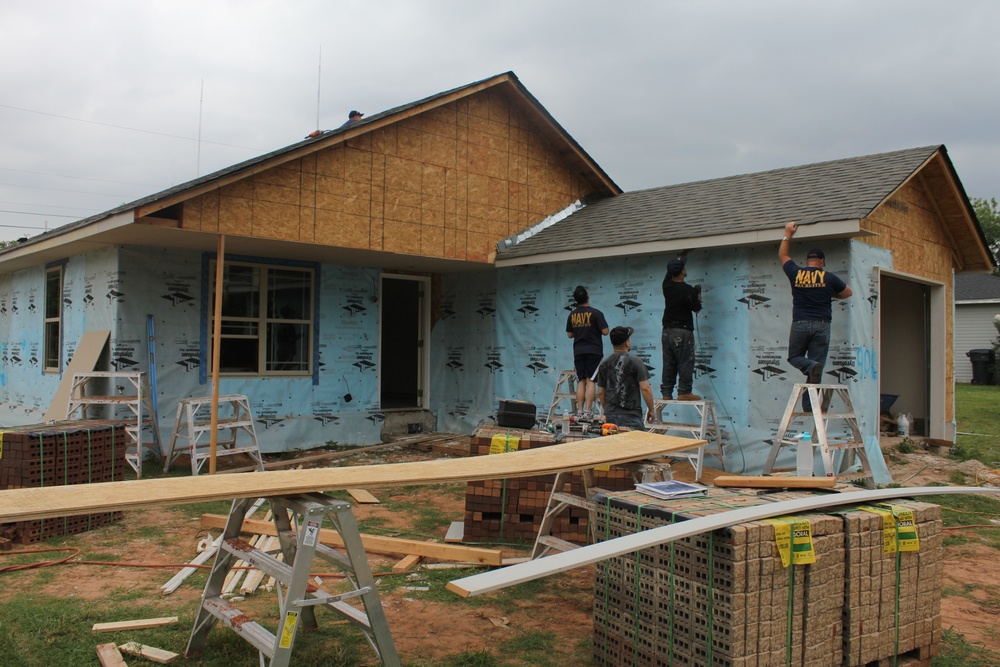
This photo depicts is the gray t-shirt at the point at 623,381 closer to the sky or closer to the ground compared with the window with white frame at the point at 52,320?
closer to the ground

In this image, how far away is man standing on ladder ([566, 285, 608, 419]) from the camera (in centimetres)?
895

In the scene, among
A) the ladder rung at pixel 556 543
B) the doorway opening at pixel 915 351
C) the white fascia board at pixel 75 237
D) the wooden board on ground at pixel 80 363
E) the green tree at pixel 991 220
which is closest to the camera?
the ladder rung at pixel 556 543

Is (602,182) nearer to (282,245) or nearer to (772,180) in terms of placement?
(772,180)

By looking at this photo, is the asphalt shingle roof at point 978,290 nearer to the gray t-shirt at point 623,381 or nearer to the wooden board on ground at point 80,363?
the gray t-shirt at point 623,381

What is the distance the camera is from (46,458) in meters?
6.10

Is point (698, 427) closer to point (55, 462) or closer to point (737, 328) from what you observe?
point (737, 328)

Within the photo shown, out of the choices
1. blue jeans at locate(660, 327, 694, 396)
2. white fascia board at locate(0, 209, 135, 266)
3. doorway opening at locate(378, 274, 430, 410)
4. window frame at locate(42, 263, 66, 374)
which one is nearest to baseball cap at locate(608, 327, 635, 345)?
blue jeans at locate(660, 327, 694, 396)

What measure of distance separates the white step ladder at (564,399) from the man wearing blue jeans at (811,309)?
9.03ft

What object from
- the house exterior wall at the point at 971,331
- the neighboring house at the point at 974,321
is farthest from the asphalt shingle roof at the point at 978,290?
the house exterior wall at the point at 971,331

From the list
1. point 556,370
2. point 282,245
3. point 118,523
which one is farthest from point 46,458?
point 556,370

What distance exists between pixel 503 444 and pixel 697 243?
398 centimetres

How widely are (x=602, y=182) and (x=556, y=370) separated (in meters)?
3.84

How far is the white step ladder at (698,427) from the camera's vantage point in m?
7.92

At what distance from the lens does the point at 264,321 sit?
1048 cm
